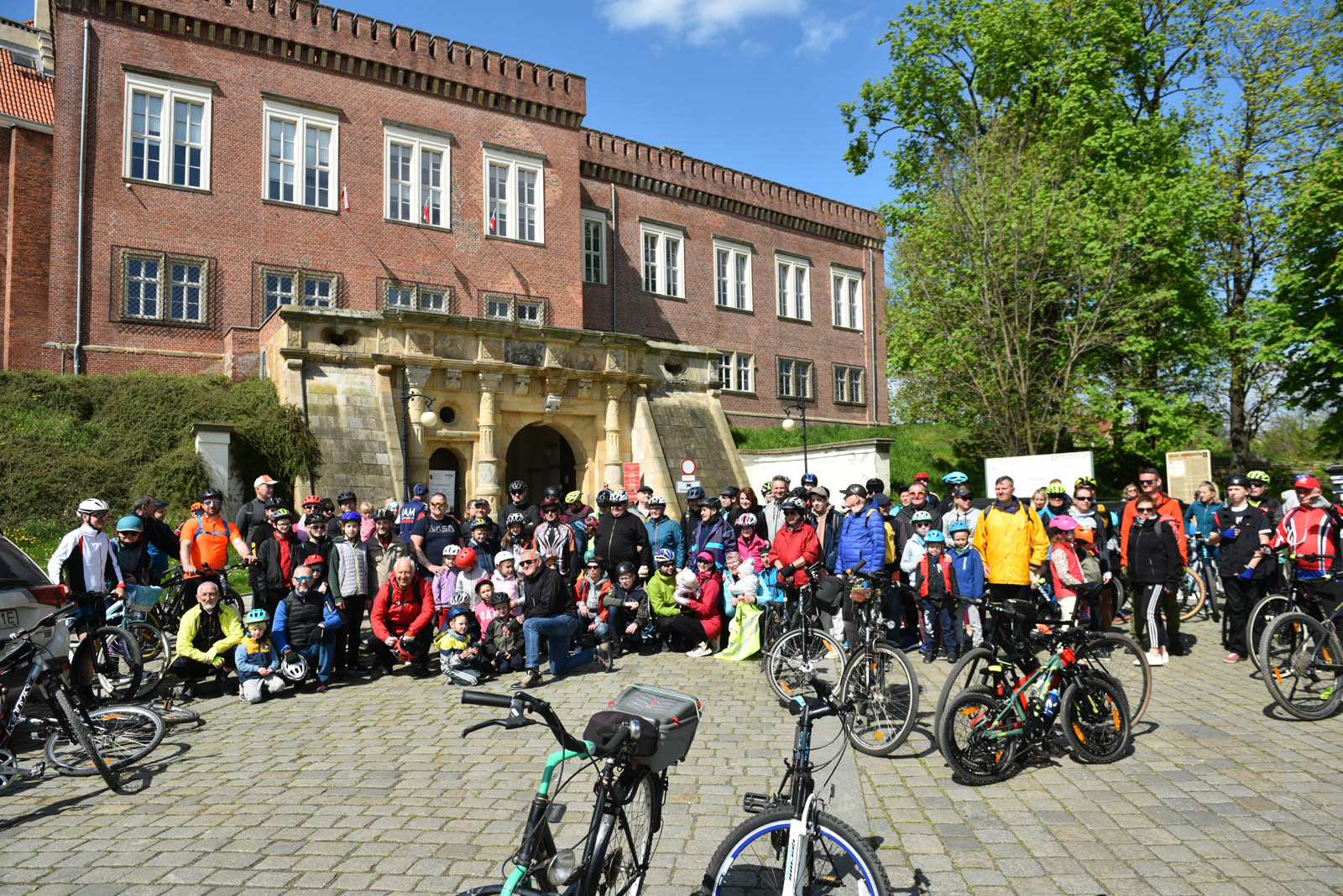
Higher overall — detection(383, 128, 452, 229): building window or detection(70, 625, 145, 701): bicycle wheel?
detection(383, 128, 452, 229): building window

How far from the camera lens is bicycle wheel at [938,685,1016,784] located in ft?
18.4

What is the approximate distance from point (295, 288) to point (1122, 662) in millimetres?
24421

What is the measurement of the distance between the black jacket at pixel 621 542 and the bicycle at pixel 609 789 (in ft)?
25.5

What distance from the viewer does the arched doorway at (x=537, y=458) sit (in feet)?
93.4

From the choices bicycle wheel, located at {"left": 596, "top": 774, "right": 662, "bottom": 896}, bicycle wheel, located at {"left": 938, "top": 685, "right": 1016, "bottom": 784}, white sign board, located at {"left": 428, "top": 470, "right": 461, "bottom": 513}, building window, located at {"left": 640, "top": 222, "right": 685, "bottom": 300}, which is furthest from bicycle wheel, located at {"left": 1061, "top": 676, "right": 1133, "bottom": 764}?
building window, located at {"left": 640, "top": 222, "right": 685, "bottom": 300}

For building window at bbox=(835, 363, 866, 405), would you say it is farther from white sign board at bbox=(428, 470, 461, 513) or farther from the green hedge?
the green hedge

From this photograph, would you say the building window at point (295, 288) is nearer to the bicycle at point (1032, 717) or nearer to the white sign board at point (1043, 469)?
the white sign board at point (1043, 469)

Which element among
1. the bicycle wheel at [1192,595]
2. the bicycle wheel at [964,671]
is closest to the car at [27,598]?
the bicycle wheel at [964,671]

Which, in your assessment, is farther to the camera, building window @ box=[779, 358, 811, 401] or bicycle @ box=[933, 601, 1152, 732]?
building window @ box=[779, 358, 811, 401]

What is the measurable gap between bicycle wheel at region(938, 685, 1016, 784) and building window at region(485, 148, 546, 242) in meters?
25.8

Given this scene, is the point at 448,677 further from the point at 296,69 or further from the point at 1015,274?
the point at 296,69

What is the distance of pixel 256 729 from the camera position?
7.54 metres

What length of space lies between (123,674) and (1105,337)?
23.3 meters

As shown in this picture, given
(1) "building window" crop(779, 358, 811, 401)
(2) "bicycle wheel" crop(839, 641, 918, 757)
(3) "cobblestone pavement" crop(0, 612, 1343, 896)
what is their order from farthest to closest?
(1) "building window" crop(779, 358, 811, 401)
(2) "bicycle wheel" crop(839, 641, 918, 757)
(3) "cobblestone pavement" crop(0, 612, 1343, 896)
